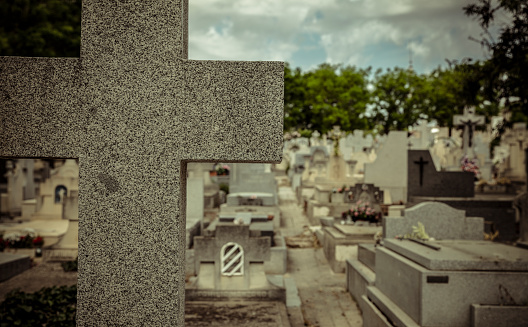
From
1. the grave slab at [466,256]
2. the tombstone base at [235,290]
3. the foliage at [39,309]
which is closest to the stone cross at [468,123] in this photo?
the grave slab at [466,256]

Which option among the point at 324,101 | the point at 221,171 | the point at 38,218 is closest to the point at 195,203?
the point at 38,218

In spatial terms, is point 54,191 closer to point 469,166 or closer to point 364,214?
point 364,214

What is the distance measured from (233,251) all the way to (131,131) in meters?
5.41

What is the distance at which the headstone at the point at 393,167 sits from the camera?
499 inches

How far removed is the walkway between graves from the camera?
656 centimetres

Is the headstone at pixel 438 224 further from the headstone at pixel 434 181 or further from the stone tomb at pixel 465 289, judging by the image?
the headstone at pixel 434 181

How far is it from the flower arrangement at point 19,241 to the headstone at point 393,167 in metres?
9.68

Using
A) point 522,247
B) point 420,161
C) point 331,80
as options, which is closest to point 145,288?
point 522,247

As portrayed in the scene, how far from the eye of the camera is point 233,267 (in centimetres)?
716

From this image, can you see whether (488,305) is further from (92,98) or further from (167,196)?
(92,98)

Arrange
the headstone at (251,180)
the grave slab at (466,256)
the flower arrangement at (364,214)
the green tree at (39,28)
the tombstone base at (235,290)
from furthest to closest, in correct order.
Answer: the green tree at (39,28) < the headstone at (251,180) < the flower arrangement at (364,214) < the tombstone base at (235,290) < the grave slab at (466,256)

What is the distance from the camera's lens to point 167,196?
1891 millimetres

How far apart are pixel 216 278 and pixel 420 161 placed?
7.02 meters

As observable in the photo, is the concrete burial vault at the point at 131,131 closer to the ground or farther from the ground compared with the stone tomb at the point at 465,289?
farther from the ground
